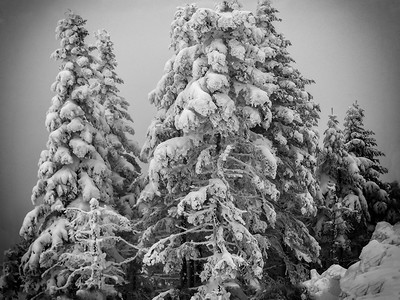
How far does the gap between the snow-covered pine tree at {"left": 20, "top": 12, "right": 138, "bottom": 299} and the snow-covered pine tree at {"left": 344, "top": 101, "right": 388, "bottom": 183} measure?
60.6 ft

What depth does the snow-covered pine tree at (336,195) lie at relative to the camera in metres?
21.9

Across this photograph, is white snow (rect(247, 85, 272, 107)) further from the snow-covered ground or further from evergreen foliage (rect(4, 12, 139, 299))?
evergreen foliage (rect(4, 12, 139, 299))

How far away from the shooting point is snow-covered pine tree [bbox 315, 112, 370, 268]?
2191 cm

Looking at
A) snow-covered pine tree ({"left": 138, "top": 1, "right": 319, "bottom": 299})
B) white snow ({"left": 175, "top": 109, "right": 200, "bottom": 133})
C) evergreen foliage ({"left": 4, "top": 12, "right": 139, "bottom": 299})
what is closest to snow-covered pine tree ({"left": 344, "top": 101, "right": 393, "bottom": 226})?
snow-covered pine tree ({"left": 138, "top": 1, "right": 319, "bottom": 299})

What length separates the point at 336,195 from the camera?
2334 cm

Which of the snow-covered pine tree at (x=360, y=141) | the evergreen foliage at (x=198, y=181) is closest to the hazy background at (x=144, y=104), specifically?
the snow-covered pine tree at (x=360, y=141)

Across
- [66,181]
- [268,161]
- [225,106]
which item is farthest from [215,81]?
[66,181]

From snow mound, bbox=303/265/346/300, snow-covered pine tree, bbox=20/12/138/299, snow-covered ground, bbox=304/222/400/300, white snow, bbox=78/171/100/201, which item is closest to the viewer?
snow-covered ground, bbox=304/222/400/300

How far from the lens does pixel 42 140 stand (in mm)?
50625

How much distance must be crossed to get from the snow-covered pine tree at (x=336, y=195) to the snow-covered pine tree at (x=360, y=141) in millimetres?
3164

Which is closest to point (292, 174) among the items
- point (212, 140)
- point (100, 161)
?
point (212, 140)

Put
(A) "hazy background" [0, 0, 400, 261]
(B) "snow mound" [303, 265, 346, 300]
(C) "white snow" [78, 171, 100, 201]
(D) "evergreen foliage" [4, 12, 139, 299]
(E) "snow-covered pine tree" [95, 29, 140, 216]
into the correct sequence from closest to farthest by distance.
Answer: (B) "snow mound" [303, 265, 346, 300]
(D) "evergreen foliage" [4, 12, 139, 299]
(C) "white snow" [78, 171, 100, 201]
(E) "snow-covered pine tree" [95, 29, 140, 216]
(A) "hazy background" [0, 0, 400, 261]

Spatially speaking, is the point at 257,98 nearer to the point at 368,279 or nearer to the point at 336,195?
the point at 368,279

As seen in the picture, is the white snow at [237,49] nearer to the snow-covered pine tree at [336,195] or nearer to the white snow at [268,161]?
the white snow at [268,161]
